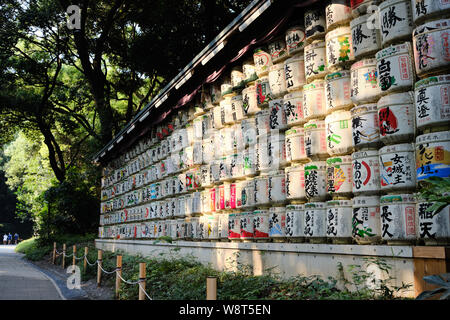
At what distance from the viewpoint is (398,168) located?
4621mm

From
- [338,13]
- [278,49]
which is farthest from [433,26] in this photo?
[278,49]

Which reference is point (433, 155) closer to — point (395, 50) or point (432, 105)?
point (432, 105)

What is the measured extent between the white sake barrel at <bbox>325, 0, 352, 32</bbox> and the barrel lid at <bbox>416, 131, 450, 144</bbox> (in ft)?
6.56

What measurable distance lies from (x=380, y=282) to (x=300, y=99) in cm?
291

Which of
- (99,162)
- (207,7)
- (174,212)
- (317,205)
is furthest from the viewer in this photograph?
(99,162)

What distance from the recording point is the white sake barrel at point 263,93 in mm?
7059

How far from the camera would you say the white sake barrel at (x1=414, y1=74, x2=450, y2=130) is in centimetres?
425

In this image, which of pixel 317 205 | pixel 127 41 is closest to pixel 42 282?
pixel 317 205

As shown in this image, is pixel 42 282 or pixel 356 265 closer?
pixel 356 265

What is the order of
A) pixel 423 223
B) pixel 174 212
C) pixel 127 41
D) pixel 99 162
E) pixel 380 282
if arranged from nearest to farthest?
pixel 423 223 < pixel 380 282 < pixel 174 212 < pixel 99 162 < pixel 127 41

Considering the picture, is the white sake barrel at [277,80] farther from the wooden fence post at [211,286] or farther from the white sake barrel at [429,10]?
the wooden fence post at [211,286]

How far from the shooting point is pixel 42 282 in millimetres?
13547

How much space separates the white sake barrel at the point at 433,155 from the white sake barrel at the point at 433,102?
126 mm

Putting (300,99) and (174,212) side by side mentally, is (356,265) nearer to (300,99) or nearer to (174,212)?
(300,99)
